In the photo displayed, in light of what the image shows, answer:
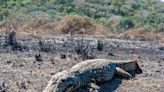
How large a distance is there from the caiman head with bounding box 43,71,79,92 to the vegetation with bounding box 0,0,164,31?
24757 mm

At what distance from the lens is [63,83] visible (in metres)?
9.08

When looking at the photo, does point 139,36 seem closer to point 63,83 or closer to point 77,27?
point 77,27

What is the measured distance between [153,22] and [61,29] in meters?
16.2

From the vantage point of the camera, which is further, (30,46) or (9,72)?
(30,46)

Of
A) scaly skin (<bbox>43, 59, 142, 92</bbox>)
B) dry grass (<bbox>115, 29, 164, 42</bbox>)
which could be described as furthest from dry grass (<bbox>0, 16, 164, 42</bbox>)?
scaly skin (<bbox>43, 59, 142, 92</bbox>)

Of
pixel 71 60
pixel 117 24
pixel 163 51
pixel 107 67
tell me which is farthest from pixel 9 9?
pixel 107 67

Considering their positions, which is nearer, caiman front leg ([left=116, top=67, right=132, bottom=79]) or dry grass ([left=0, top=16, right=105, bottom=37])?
caiman front leg ([left=116, top=67, right=132, bottom=79])

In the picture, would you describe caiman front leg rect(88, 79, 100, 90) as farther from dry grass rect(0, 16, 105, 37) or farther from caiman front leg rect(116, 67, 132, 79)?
dry grass rect(0, 16, 105, 37)

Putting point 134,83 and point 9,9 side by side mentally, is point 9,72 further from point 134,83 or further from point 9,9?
point 9,9

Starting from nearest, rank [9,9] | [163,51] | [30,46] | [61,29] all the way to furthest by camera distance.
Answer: [30,46] → [163,51] → [61,29] → [9,9]

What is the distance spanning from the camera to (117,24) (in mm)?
37156

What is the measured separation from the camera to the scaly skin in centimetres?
908

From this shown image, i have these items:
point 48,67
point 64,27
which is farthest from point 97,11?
point 48,67

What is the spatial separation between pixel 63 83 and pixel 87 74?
1.44 metres
